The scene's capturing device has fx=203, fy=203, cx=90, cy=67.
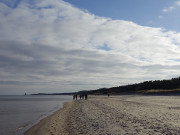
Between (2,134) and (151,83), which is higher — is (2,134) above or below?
below

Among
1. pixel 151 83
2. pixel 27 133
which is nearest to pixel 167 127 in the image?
pixel 27 133

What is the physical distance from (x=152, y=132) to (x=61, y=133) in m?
5.11

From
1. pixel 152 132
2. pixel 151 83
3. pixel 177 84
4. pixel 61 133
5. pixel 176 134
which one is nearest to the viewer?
pixel 176 134

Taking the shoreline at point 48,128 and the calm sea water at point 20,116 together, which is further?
the calm sea water at point 20,116

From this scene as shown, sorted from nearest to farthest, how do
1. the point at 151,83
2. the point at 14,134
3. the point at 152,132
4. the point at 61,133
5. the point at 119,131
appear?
the point at 152,132, the point at 119,131, the point at 61,133, the point at 14,134, the point at 151,83

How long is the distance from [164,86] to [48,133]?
269 ft

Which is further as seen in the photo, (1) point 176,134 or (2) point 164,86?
(2) point 164,86

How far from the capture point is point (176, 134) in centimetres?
881

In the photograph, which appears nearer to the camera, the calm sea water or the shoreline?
the shoreline

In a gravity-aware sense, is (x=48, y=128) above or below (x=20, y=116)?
above

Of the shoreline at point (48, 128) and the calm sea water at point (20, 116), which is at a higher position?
the shoreline at point (48, 128)

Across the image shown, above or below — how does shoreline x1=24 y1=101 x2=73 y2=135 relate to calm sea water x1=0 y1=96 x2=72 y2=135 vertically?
above

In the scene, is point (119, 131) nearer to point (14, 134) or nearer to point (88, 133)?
point (88, 133)

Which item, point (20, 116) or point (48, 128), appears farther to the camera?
point (20, 116)
